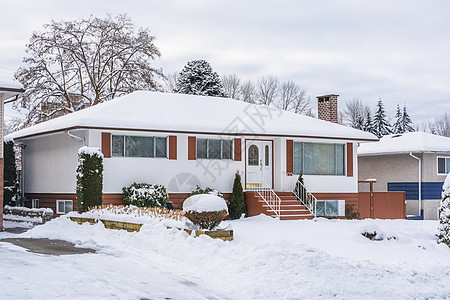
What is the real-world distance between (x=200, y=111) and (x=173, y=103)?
1.33 metres

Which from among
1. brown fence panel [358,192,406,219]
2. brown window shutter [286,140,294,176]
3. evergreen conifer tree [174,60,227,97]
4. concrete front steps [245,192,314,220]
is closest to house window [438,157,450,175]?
brown fence panel [358,192,406,219]

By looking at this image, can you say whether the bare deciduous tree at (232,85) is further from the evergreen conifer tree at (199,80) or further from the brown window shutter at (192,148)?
the brown window shutter at (192,148)

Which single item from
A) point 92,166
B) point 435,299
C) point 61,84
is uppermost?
point 61,84

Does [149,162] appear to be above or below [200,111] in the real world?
below

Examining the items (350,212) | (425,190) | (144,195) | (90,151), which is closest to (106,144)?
(90,151)

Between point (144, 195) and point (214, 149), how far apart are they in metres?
3.77

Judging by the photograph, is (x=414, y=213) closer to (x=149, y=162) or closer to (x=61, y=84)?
(x=149, y=162)

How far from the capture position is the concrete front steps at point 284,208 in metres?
21.1

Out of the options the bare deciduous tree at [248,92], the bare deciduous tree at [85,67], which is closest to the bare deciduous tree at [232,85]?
the bare deciduous tree at [248,92]

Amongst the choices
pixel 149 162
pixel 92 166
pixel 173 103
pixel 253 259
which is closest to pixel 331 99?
pixel 173 103

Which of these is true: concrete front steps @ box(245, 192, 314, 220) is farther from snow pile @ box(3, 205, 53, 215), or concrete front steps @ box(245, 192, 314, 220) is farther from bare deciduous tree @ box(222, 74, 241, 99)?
bare deciduous tree @ box(222, 74, 241, 99)

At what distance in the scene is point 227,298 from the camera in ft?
30.5

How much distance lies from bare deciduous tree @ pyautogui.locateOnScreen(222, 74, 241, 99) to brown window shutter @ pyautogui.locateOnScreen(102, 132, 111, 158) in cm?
3545

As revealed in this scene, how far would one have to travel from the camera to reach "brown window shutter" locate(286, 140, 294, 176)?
76.7 feet
